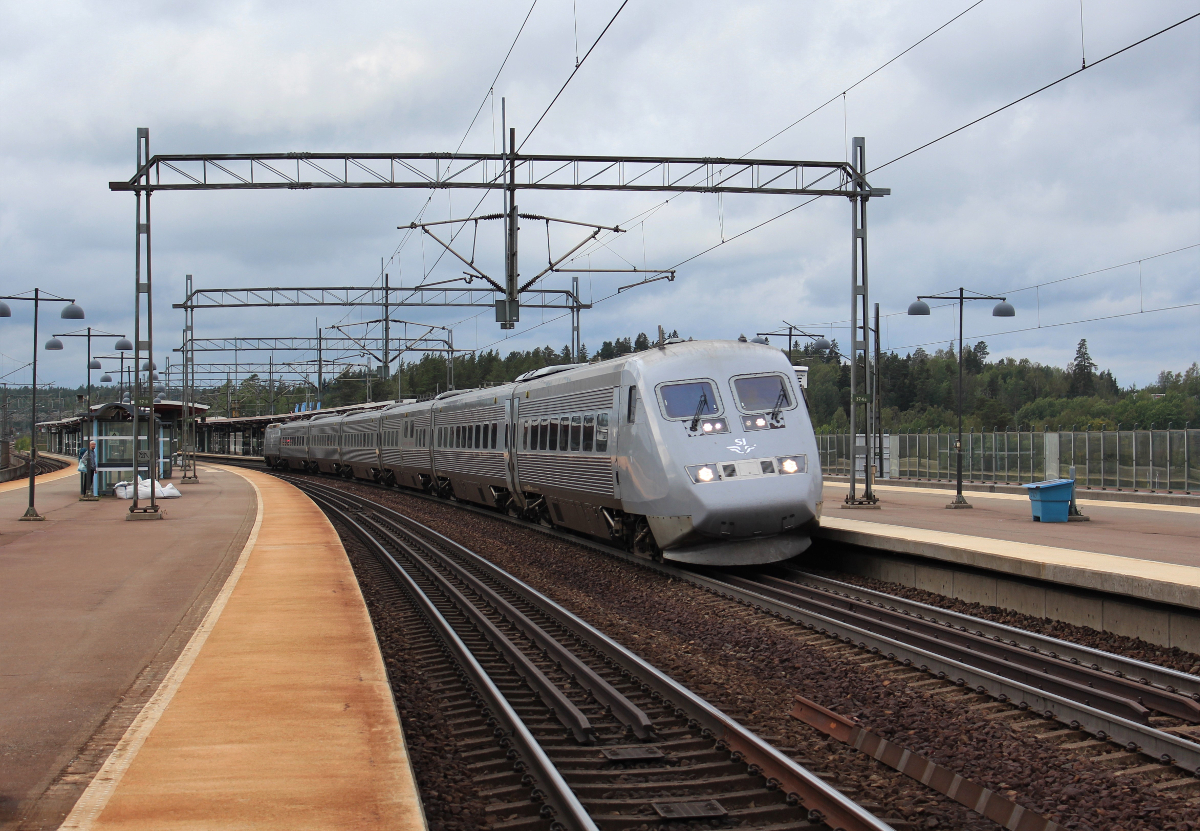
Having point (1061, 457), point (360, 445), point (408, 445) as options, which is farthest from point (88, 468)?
point (1061, 457)

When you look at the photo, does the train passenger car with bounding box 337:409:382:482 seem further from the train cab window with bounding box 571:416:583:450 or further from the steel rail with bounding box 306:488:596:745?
the steel rail with bounding box 306:488:596:745

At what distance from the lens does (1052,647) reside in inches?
391

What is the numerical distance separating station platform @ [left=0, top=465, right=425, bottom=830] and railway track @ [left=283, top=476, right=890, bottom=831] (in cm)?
78

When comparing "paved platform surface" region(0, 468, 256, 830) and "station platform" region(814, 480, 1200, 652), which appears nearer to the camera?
"paved platform surface" region(0, 468, 256, 830)

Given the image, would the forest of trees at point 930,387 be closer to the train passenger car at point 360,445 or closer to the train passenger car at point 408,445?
the train passenger car at point 360,445

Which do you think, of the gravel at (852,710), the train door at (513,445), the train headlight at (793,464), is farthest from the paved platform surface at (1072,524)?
the train door at (513,445)

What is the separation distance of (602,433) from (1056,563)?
7485mm

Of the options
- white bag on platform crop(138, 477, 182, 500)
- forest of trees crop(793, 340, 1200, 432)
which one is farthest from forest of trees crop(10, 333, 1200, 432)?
white bag on platform crop(138, 477, 182, 500)

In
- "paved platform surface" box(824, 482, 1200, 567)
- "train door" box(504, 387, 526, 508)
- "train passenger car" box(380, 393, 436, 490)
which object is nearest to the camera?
"paved platform surface" box(824, 482, 1200, 567)

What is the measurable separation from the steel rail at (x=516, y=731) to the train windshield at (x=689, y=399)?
428cm

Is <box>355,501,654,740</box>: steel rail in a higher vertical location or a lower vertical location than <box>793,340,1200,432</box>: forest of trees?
lower

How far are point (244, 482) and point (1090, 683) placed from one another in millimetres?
42290

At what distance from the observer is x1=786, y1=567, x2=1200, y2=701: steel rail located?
8.48 meters

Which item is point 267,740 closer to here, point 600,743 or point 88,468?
point 600,743
